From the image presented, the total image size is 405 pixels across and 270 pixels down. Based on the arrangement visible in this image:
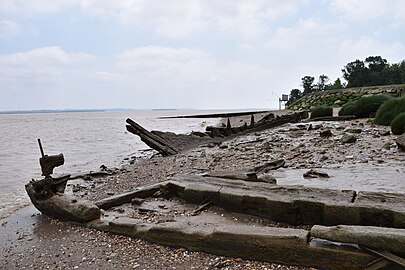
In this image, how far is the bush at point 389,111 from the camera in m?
15.1

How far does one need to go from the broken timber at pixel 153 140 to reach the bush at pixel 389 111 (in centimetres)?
914

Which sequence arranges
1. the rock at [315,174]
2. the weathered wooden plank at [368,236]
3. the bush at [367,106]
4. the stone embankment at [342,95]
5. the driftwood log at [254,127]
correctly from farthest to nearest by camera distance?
the stone embankment at [342,95], the bush at [367,106], the driftwood log at [254,127], the rock at [315,174], the weathered wooden plank at [368,236]

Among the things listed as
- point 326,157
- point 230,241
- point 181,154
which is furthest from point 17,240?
point 181,154

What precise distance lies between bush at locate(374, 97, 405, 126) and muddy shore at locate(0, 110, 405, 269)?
2829mm

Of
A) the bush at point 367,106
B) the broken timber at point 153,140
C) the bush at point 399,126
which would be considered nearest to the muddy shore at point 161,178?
the bush at point 399,126

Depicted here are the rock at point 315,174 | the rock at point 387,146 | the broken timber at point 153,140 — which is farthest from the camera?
Answer: the broken timber at point 153,140

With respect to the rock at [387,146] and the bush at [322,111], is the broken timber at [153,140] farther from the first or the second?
the bush at [322,111]

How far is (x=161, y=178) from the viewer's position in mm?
9195

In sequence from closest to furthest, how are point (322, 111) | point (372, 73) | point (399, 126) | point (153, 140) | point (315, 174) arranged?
point (315, 174) < point (399, 126) < point (153, 140) < point (322, 111) < point (372, 73)

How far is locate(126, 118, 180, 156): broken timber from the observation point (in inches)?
563

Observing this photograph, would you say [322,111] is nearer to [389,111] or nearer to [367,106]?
[367,106]

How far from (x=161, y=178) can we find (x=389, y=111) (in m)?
11.6

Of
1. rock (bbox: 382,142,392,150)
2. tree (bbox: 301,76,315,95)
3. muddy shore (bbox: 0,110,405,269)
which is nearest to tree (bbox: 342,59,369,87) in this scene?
tree (bbox: 301,76,315,95)

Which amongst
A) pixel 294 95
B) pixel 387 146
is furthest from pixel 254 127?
pixel 294 95
